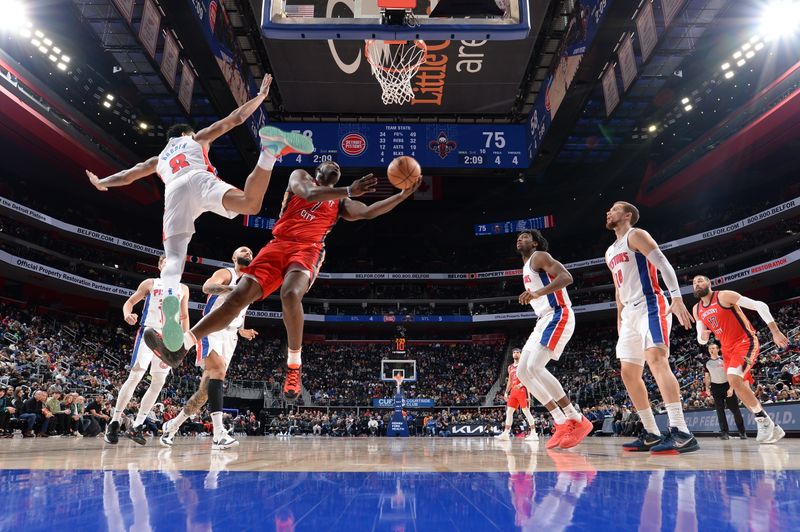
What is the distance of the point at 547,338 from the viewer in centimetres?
543

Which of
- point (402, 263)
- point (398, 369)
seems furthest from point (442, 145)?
point (402, 263)

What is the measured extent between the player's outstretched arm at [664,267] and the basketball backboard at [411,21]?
11.8ft

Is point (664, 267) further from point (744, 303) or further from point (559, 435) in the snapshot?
point (744, 303)

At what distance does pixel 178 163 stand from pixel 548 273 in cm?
355

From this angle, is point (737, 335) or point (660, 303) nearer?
point (660, 303)

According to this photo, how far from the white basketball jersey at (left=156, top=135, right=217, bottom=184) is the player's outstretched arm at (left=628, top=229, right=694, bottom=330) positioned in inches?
134

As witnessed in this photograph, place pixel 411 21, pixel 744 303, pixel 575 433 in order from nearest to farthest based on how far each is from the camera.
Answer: pixel 575 433
pixel 744 303
pixel 411 21

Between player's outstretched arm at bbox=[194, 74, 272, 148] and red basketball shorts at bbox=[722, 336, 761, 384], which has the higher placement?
player's outstretched arm at bbox=[194, 74, 272, 148]

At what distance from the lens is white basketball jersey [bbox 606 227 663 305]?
4598 millimetres

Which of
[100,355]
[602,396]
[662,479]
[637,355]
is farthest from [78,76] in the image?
[602,396]

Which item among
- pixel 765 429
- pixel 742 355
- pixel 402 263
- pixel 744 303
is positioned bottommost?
pixel 765 429

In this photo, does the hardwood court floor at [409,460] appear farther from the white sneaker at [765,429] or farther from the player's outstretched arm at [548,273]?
the white sneaker at [765,429]

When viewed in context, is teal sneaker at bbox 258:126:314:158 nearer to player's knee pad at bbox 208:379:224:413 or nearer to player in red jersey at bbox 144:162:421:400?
player in red jersey at bbox 144:162:421:400

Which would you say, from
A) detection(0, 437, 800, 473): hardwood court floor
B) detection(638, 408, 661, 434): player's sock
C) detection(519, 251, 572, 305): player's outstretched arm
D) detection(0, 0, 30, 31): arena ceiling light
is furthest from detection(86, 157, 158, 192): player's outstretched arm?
detection(0, 0, 30, 31): arena ceiling light
